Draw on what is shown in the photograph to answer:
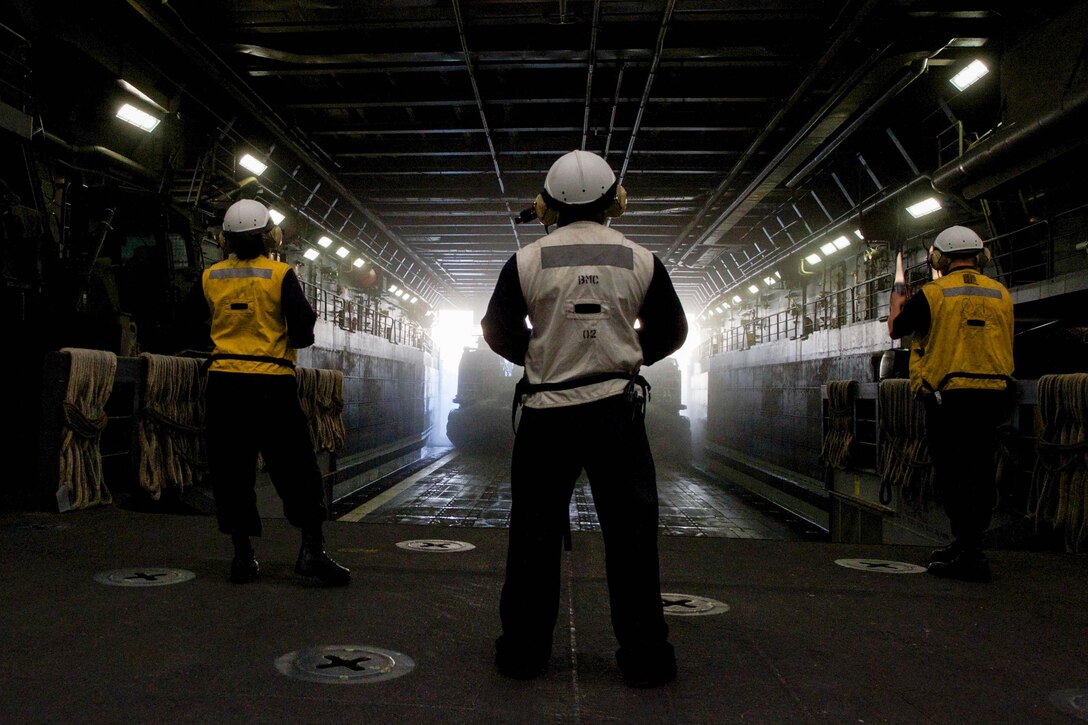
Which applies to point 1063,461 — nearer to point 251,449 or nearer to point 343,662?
point 343,662

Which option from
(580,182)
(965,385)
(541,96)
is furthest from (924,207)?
(580,182)

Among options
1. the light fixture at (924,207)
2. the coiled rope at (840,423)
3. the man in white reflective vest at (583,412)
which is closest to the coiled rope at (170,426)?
the man in white reflective vest at (583,412)

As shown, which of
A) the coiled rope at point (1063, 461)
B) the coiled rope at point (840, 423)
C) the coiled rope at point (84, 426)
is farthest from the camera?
the coiled rope at point (840, 423)

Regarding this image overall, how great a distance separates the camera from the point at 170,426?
5.21 meters

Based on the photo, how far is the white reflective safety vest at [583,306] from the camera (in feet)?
7.16

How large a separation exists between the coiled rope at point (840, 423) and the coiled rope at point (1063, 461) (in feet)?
10.5

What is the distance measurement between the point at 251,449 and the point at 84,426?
7.45 ft

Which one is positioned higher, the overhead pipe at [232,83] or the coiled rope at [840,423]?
the overhead pipe at [232,83]

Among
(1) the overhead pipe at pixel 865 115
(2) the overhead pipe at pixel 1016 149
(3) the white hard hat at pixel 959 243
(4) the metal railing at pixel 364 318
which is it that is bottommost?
(3) the white hard hat at pixel 959 243

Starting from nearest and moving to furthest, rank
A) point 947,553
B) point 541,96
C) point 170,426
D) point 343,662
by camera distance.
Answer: point 343,662 → point 947,553 → point 170,426 → point 541,96

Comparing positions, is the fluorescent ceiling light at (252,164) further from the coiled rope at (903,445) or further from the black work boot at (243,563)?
the coiled rope at (903,445)

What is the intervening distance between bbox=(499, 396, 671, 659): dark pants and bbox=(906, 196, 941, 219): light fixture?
13289 millimetres

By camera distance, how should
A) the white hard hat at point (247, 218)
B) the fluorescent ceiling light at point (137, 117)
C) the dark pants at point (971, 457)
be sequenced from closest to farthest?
the white hard hat at point (247, 218) → the dark pants at point (971, 457) → the fluorescent ceiling light at point (137, 117)

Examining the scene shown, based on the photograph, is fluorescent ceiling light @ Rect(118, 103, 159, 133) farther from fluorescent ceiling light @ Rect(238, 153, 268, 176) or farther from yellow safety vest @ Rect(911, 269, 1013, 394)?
yellow safety vest @ Rect(911, 269, 1013, 394)
